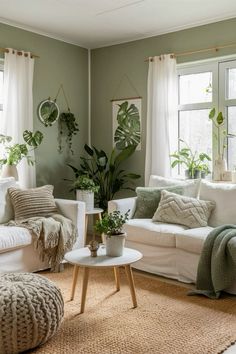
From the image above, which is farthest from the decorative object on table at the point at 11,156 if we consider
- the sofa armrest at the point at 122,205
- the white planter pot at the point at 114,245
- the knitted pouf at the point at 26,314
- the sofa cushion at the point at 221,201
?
the knitted pouf at the point at 26,314

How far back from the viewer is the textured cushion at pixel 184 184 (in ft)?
14.3

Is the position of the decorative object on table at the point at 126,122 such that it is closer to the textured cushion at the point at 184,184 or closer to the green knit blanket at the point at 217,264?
the textured cushion at the point at 184,184

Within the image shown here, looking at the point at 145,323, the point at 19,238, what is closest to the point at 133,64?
the point at 19,238

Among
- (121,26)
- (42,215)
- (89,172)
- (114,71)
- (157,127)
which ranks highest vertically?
(121,26)

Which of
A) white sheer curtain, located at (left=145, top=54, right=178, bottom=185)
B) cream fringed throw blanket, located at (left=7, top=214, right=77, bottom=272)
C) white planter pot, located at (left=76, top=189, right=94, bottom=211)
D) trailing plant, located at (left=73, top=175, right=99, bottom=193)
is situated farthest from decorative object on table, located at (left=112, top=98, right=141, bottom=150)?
cream fringed throw blanket, located at (left=7, top=214, right=77, bottom=272)

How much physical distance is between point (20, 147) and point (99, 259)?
2.04 metres

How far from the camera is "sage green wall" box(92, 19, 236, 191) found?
15.5 ft

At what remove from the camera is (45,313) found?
7.98 feet

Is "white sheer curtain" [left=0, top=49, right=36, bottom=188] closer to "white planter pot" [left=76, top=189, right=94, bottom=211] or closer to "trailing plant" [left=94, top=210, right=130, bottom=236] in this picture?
"white planter pot" [left=76, top=189, right=94, bottom=211]

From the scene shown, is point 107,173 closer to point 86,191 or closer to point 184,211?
point 86,191

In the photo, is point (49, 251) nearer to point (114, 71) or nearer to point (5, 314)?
point (5, 314)

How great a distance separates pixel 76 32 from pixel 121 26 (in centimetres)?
62

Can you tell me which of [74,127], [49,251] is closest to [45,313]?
[49,251]

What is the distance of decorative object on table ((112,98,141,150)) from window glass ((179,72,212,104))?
60 centimetres
